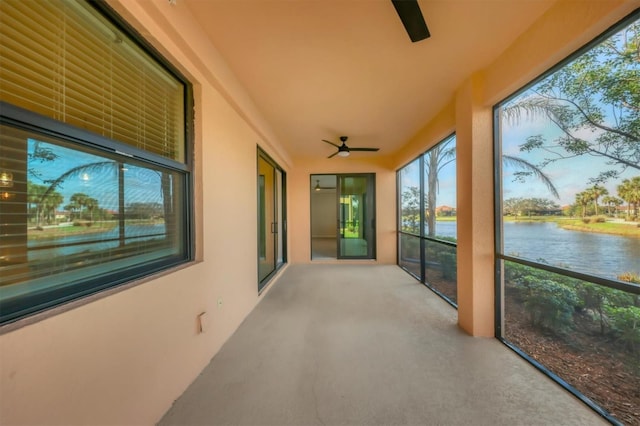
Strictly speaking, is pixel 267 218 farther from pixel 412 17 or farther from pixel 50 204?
pixel 412 17

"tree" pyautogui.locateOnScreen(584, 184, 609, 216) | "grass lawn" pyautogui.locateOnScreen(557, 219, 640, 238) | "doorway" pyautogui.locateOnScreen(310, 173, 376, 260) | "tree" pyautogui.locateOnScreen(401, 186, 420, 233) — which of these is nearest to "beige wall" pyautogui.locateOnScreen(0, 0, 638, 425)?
"grass lawn" pyautogui.locateOnScreen(557, 219, 640, 238)

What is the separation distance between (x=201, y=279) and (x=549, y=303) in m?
2.86

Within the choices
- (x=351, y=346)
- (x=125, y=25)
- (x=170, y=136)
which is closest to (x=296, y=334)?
(x=351, y=346)

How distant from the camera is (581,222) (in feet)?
5.60

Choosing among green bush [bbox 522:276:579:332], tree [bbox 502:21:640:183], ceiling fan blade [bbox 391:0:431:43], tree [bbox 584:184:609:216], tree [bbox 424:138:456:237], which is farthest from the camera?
tree [bbox 424:138:456:237]

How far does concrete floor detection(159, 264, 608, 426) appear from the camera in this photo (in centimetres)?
151

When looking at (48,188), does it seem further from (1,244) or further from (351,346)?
(351,346)

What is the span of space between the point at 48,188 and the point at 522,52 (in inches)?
124

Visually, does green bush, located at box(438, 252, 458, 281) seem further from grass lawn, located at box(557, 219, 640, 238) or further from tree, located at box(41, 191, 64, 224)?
tree, located at box(41, 191, 64, 224)

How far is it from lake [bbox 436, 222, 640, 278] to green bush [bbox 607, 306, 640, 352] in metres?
0.21

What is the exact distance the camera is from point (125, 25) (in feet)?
4.48

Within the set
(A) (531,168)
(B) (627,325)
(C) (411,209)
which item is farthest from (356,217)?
(B) (627,325)

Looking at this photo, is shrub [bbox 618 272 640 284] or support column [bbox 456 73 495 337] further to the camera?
support column [bbox 456 73 495 337]

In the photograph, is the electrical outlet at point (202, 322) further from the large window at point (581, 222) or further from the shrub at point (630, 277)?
the shrub at point (630, 277)
